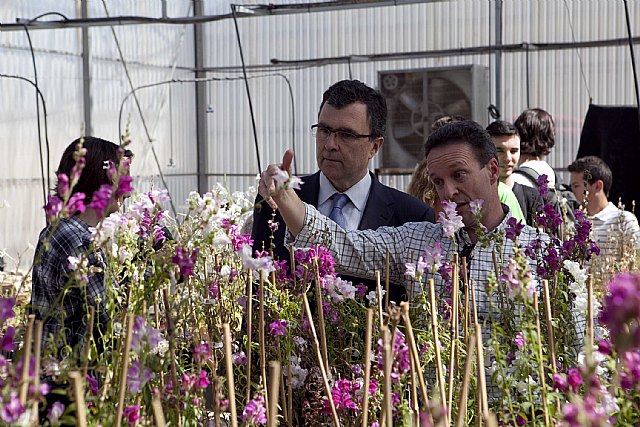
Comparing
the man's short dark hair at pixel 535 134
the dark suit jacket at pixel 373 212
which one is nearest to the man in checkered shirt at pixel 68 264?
the dark suit jacket at pixel 373 212

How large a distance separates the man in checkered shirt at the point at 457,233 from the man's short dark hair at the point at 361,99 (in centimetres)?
40

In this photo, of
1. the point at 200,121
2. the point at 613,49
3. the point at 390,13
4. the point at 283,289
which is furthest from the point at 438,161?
the point at 200,121

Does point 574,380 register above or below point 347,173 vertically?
below

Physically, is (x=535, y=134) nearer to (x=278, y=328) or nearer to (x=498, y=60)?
(x=278, y=328)

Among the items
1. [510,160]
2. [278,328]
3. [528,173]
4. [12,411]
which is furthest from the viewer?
[528,173]

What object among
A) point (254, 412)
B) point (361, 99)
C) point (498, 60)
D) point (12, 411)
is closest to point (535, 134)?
point (361, 99)

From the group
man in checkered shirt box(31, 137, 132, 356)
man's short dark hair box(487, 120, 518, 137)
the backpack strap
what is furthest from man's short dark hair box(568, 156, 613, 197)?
man in checkered shirt box(31, 137, 132, 356)

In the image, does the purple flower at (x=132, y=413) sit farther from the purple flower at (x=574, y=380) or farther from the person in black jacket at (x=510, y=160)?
the person in black jacket at (x=510, y=160)

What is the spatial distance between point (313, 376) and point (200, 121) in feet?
30.6

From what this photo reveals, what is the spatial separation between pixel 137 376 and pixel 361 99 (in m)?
1.27

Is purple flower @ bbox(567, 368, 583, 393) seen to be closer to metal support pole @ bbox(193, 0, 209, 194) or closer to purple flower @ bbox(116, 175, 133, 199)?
purple flower @ bbox(116, 175, 133, 199)

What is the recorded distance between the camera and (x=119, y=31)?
30.3 feet

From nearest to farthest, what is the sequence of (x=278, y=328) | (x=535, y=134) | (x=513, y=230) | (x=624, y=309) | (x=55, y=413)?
(x=624, y=309)
(x=55, y=413)
(x=278, y=328)
(x=513, y=230)
(x=535, y=134)

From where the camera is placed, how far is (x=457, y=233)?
5.76 feet
